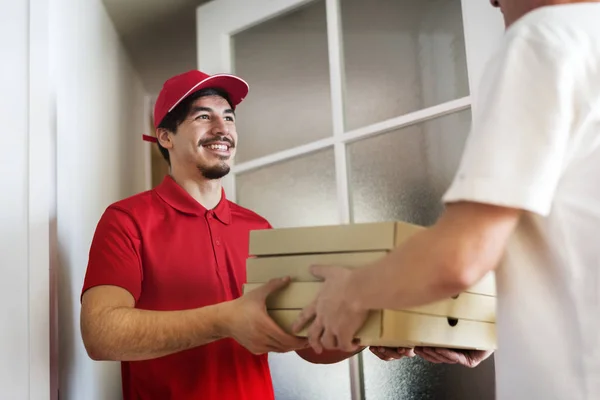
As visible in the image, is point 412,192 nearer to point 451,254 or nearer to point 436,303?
point 436,303

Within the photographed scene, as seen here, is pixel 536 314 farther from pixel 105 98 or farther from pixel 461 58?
pixel 105 98

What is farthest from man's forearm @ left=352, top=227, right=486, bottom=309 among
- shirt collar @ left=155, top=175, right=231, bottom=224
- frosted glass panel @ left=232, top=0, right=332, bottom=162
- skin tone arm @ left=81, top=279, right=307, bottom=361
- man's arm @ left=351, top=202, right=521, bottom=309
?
frosted glass panel @ left=232, top=0, right=332, bottom=162

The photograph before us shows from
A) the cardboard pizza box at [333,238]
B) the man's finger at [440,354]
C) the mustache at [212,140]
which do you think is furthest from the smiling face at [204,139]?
the man's finger at [440,354]

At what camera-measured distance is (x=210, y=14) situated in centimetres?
197

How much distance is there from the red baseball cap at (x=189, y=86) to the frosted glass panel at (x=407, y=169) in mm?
329

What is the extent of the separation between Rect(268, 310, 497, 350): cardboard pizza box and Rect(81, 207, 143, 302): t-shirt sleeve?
38 cm

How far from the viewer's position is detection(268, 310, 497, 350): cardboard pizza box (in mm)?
915

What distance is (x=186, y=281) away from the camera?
1.42 meters

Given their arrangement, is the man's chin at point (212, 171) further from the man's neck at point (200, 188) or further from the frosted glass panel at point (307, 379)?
the frosted glass panel at point (307, 379)

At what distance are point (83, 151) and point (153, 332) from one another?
27.0 inches

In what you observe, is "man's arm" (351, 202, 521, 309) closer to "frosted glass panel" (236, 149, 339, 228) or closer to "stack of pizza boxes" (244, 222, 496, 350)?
"stack of pizza boxes" (244, 222, 496, 350)

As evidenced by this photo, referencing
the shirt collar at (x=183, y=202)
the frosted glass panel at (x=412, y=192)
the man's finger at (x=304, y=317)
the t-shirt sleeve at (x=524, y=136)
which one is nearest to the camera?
the t-shirt sleeve at (x=524, y=136)

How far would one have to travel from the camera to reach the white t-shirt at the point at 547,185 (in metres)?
0.68

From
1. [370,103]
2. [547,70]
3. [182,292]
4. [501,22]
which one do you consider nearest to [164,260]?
[182,292]
